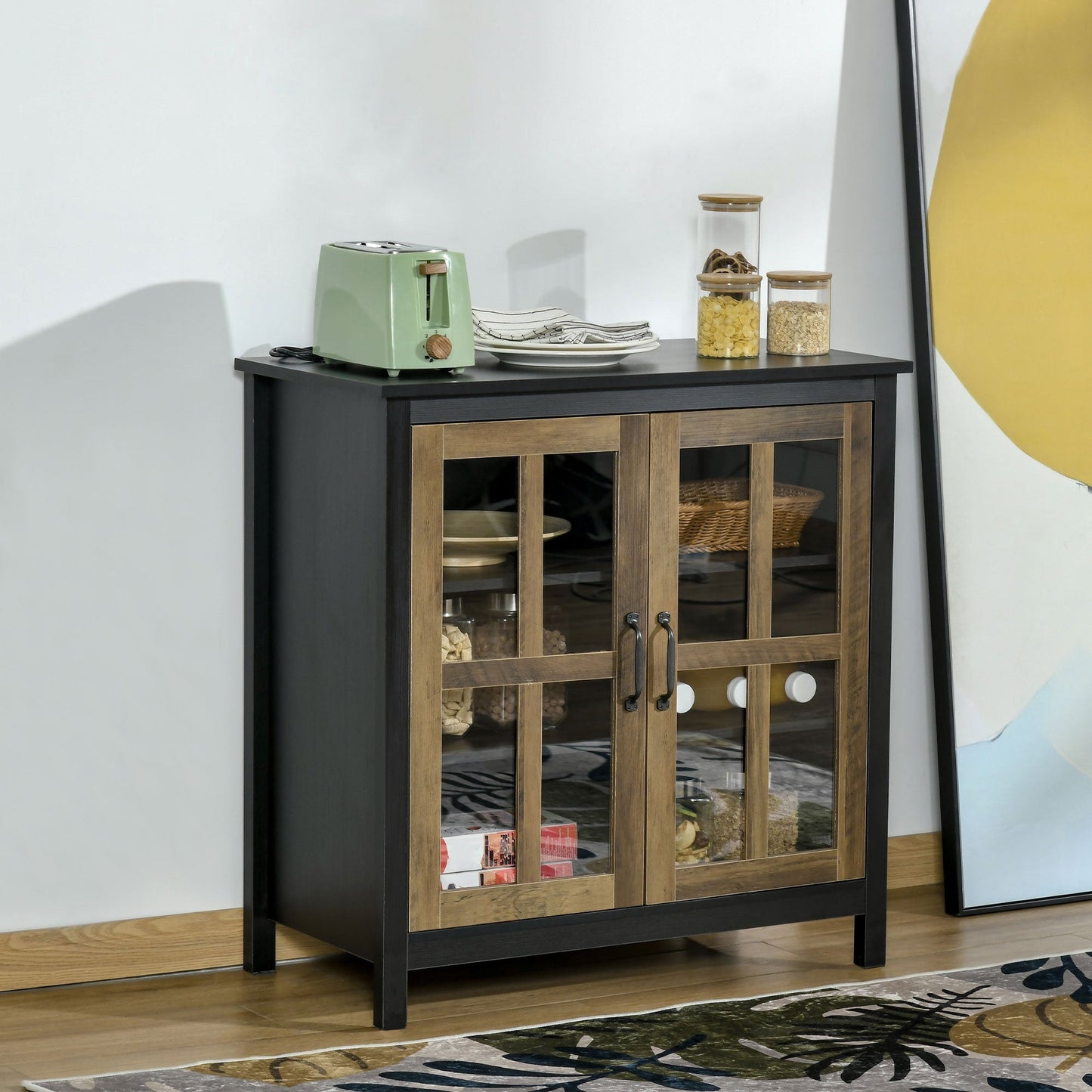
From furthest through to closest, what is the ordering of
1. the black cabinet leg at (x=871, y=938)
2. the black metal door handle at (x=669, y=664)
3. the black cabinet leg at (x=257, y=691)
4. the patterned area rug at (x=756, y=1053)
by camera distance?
the black cabinet leg at (x=871, y=938)
the black cabinet leg at (x=257, y=691)
the black metal door handle at (x=669, y=664)
the patterned area rug at (x=756, y=1053)

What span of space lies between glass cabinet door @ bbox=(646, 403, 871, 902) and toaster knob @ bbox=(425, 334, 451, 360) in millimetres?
382

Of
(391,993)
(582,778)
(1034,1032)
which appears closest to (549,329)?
(582,778)

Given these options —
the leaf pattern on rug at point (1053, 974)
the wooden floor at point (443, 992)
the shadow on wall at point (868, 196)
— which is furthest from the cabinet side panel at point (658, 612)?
the shadow on wall at point (868, 196)

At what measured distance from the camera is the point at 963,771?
363 centimetres

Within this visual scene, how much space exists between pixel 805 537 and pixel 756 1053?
2.91 feet

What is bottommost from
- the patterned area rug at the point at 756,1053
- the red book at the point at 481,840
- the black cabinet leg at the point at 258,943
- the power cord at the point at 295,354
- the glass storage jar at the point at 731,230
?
the patterned area rug at the point at 756,1053

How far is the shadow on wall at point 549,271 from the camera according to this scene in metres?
3.27

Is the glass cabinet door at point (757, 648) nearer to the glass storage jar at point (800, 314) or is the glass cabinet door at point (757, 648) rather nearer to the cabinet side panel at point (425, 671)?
the glass storage jar at point (800, 314)

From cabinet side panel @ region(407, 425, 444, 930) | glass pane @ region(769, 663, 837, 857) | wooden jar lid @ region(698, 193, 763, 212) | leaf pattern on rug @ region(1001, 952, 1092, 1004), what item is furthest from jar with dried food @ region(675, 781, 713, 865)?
wooden jar lid @ region(698, 193, 763, 212)

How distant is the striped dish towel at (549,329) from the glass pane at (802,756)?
65 cm

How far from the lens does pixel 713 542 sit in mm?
3016

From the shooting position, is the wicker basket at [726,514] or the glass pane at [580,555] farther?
the wicker basket at [726,514]

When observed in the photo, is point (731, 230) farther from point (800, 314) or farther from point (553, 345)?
point (553, 345)

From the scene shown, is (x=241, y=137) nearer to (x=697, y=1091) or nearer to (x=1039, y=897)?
(x=697, y=1091)
